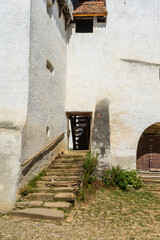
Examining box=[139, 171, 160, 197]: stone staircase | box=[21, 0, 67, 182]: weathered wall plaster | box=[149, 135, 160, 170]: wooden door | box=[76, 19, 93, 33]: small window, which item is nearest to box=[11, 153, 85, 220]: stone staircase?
box=[21, 0, 67, 182]: weathered wall plaster

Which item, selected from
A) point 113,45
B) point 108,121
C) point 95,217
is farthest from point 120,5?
point 95,217

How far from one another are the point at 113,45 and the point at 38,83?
199 inches

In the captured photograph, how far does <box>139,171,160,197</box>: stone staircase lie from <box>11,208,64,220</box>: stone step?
4.74m

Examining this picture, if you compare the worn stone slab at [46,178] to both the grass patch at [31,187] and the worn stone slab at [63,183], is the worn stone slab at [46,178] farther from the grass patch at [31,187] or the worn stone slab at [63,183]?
the worn stone slab at [63,183]

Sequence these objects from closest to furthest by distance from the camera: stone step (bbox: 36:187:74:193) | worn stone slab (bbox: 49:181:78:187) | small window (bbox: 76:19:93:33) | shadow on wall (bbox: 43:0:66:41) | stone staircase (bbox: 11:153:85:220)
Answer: stone staircase (bbox: 11:153:85:220), stone step (bbox: 36:187:74:193), worn stone slab (bbox: 49:181:78:187), shadow on wall (bbox: 43:0:66:41), small window (bbox: 76:19:93:33)

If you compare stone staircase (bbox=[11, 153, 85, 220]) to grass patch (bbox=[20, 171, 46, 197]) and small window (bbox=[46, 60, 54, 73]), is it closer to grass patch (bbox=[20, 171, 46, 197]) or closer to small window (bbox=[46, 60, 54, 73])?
grass patch (bbox=[20, 171, 46, 197])

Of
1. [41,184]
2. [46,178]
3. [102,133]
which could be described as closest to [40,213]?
[41,184]

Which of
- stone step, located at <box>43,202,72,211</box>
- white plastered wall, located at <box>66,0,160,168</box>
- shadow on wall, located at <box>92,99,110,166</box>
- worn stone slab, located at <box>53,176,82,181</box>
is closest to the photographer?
stone step, located at <box>43,202,72,211</box>

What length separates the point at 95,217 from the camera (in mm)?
6613

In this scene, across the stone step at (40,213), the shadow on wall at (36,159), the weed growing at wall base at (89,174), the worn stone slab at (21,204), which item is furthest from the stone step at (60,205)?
the weed growing at wall base at (89,174)

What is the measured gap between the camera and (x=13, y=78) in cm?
753

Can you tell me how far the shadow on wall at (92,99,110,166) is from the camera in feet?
32.3

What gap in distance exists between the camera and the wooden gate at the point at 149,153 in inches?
512

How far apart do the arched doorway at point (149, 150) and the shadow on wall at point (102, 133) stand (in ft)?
11.2
